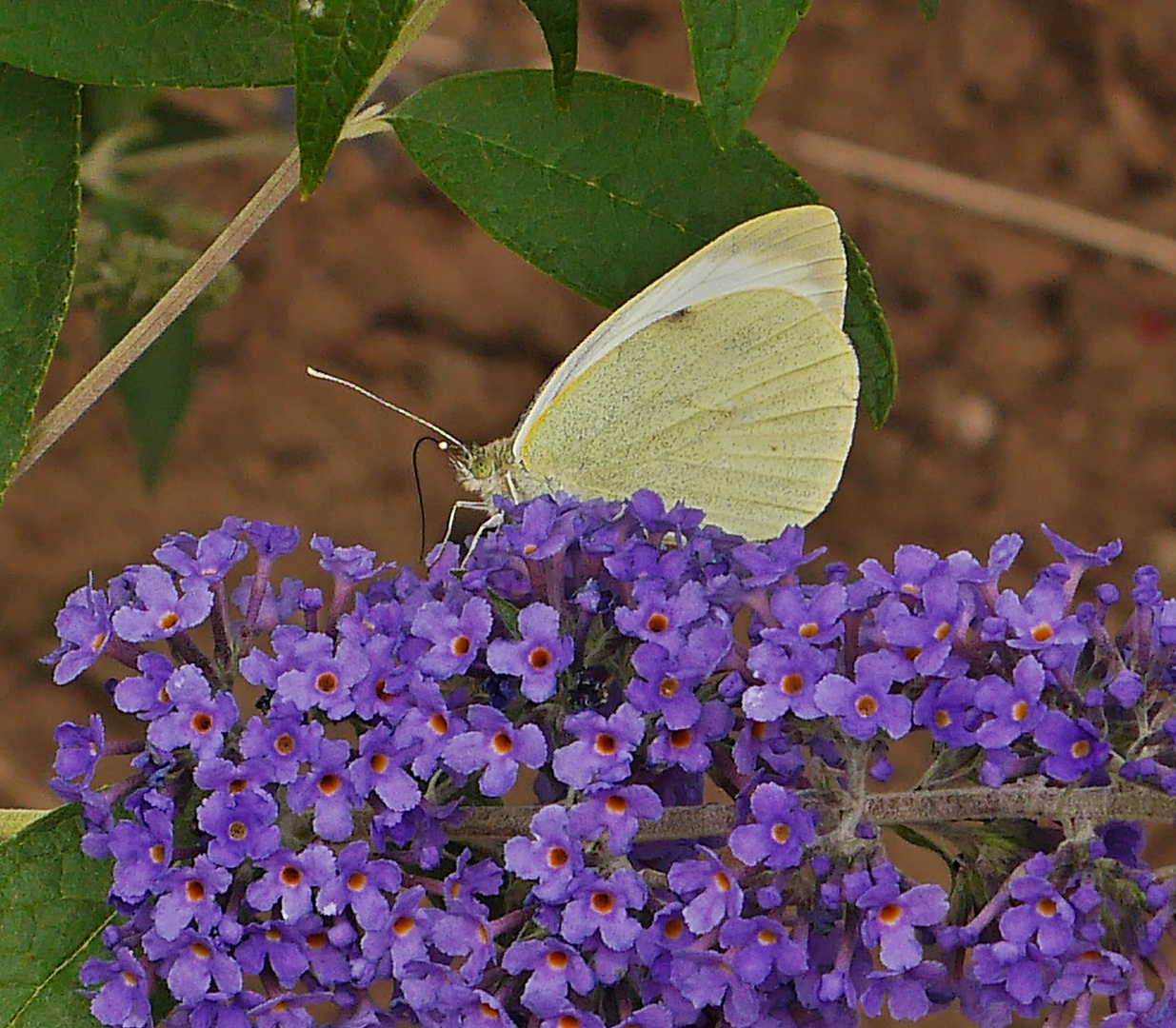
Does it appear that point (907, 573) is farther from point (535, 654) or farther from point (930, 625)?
point (535, 654)

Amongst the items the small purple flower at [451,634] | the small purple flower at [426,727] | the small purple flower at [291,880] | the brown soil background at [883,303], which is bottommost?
the brown soil background at [883,303]

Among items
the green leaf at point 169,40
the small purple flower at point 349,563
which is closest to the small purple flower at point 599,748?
the small purple flower at point 349,563

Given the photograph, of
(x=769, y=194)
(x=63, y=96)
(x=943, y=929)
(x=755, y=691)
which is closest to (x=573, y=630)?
(x=755, y=691)

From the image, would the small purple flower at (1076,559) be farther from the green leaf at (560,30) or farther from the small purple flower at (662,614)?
the green leaf at (560,30)

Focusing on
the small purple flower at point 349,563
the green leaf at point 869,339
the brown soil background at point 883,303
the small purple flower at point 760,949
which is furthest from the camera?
the brown soil background at point 883,303

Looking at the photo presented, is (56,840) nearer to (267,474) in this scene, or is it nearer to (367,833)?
(367,833)

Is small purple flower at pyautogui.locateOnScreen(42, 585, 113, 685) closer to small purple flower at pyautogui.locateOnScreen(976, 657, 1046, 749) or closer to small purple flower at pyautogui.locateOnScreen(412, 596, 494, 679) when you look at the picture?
small purple flower at pyautogui.locateOnScreen(412, 596, 494, 679)

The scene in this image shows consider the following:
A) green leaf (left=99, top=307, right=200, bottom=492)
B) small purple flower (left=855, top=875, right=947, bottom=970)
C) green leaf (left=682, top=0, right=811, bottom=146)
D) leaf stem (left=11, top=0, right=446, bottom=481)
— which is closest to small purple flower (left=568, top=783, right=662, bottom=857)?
small purple flower (left=855, top=875, right=947, bottom=970)
